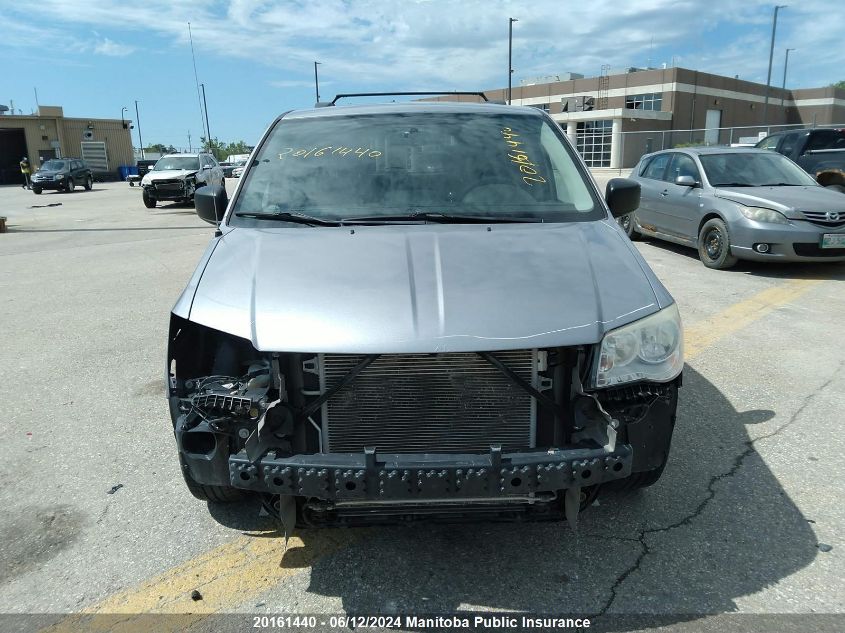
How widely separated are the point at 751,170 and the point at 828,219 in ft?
4.80

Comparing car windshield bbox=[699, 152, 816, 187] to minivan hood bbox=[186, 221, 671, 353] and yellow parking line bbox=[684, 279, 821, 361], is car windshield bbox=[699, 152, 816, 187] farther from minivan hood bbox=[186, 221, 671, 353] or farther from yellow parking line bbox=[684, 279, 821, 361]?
minivan hood bbox=[186, 221, 671, 353]

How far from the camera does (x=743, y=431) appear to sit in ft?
13.0

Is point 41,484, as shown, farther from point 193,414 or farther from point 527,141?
point 527,141

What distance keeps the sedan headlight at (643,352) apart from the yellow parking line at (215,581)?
1.39 metres

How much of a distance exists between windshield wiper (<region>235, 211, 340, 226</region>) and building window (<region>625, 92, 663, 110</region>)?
57333 mm

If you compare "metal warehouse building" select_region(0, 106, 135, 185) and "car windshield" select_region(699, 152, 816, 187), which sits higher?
"metal warehouse building" select_region(0, 106, 135, 185)

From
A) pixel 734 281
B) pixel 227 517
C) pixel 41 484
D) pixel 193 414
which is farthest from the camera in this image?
pixel 734 281

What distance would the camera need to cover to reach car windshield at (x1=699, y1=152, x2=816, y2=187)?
29.3 feet

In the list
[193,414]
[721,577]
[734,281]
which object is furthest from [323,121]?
[734,281]

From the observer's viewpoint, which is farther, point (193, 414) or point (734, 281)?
point (734, 281)

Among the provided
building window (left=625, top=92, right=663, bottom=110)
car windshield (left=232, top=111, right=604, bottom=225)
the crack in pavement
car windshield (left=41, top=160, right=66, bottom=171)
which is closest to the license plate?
the crack in pavement

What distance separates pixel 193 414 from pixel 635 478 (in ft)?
5.99

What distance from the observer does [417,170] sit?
3.50m

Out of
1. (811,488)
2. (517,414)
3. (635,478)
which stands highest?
(517,414)
